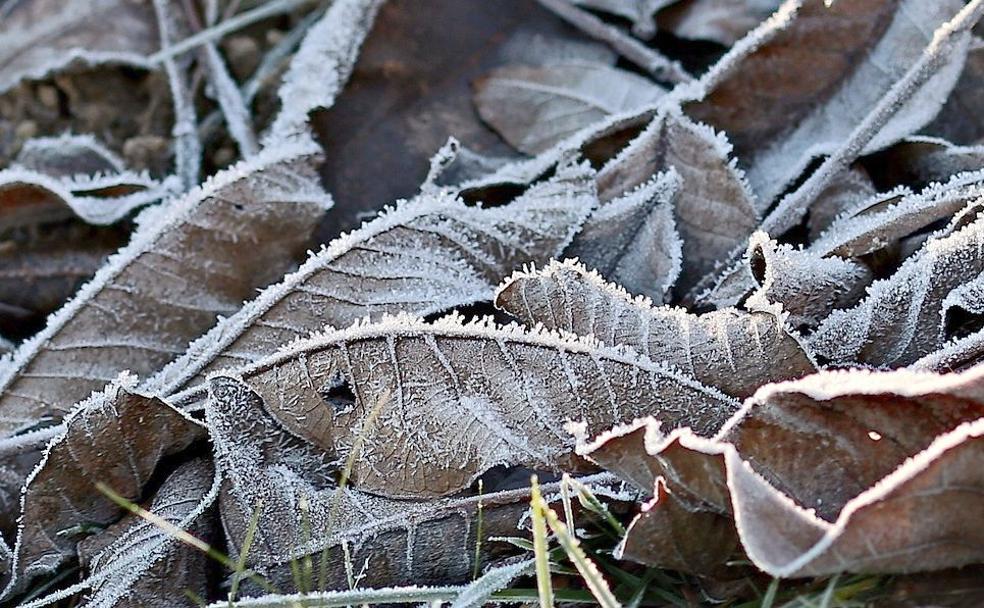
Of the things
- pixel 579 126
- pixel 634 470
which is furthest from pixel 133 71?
pixel 634 470

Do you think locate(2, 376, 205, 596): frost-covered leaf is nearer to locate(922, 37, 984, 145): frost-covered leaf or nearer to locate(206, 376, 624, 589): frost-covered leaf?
locate(206, 376, 624, 589): frost-covered leaf

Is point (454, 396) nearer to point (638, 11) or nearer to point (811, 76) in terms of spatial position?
point (811, 76)

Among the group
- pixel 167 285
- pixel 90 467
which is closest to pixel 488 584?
pixel 90 467

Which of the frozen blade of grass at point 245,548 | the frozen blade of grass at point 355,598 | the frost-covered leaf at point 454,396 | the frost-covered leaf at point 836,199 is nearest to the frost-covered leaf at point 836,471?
the frost-covered leaf at point 454,396

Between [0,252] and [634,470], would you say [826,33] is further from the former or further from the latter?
[0,252]

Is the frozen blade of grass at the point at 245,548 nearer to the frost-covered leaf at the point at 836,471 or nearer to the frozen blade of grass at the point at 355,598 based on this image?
the frozen blade of grass at the point at 355,598

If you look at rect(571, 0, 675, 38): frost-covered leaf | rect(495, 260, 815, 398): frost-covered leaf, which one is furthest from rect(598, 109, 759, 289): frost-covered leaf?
rect(571, 0, 675, 38): frost-covered leaf
